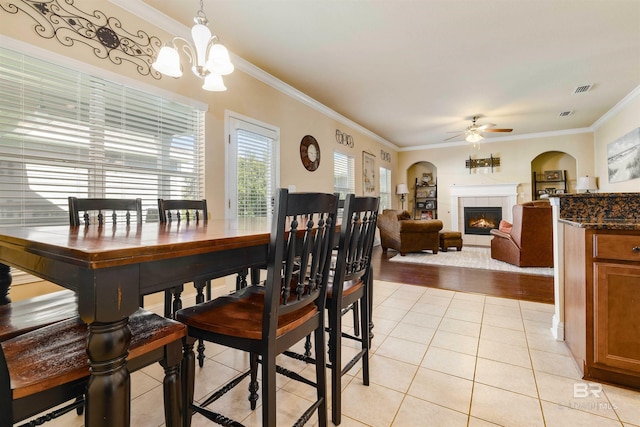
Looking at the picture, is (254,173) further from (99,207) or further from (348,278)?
(348,278)

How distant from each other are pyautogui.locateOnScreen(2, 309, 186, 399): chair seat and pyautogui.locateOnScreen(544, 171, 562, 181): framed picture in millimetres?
8671

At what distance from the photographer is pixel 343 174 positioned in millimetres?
5691

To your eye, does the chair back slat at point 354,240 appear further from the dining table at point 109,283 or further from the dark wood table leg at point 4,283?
the dark wood table leg at point 4,283

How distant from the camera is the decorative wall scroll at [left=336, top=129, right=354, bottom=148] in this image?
5416 mm

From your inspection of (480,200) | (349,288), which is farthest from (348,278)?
(480,200)

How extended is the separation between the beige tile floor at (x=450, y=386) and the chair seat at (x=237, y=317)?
0.59 m

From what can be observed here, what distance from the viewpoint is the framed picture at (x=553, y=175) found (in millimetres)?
6961

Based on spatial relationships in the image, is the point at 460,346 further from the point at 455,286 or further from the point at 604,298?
the point at 455,286

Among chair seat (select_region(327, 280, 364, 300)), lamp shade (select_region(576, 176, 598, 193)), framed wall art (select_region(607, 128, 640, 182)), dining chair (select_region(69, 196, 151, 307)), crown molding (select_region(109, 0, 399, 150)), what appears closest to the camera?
chair seat (select_region(327, 280, 364, 300))

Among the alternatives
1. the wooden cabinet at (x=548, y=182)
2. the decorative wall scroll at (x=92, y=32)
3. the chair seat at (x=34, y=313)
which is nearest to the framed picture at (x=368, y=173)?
the wooden cabinet at (x=548, y=182)

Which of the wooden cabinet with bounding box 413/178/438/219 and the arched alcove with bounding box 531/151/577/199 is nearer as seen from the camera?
the arched alcove with bounding box 531/151/577/199

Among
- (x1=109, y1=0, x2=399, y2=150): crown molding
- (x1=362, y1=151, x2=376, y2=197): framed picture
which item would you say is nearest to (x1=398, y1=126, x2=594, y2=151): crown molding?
(x1=362, y1=151, x2=376, y2=197): framed picture

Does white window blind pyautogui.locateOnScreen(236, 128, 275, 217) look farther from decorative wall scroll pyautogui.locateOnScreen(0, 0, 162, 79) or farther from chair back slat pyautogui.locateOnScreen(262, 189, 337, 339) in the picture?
chair back slat pyautogui.locateOnScreen(262, 189, 337, 339)

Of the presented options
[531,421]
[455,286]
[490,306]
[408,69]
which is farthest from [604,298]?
[408,69]
